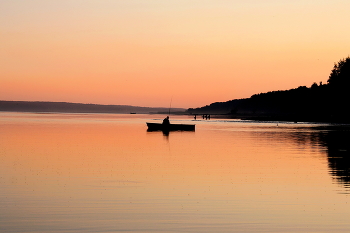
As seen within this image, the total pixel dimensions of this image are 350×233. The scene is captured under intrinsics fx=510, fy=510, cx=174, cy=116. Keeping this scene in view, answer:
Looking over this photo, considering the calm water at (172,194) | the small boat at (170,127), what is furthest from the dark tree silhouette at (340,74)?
the calm water at (172,194)

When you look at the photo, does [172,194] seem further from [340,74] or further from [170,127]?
[340,74]

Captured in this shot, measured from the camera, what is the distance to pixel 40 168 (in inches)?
1216

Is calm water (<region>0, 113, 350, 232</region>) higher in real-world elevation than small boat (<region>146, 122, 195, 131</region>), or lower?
lower

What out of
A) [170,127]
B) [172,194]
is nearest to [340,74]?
[170,127]

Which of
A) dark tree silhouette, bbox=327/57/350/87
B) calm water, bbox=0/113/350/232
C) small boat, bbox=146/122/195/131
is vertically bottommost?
calm water, bbox=0/113/350/232

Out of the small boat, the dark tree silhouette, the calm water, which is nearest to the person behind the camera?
the calm water

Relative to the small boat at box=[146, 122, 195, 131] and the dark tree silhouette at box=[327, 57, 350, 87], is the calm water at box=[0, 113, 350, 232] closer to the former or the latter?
the small boat at box=[146, 122, 195, 131]

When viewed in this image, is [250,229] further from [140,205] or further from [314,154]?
[314,154]

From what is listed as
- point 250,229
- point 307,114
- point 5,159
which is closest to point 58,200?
point 250,229

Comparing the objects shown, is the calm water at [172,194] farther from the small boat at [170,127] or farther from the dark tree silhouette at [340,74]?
the dark tree silhouette at [340,74]

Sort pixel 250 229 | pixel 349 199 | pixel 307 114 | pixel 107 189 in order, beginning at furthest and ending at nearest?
pixel 307 114
pixel 107 189
pixel 349 199
pixel 250 229

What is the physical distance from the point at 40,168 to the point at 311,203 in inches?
674

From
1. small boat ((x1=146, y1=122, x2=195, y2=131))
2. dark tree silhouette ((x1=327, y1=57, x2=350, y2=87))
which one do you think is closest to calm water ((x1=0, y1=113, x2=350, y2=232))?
small boat ((x1=146, y1=122, x2=195, y2=131))

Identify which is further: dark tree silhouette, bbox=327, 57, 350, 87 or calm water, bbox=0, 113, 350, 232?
dark tree silhouette, bbox=327, 57, 350, 87
